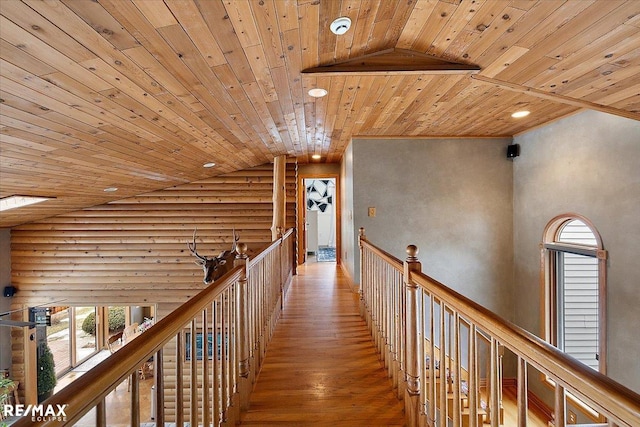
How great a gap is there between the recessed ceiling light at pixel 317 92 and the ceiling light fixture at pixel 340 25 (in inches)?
32.4

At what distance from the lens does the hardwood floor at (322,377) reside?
2158 millimetres

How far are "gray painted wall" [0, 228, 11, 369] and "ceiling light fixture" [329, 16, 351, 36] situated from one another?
7.93 meters

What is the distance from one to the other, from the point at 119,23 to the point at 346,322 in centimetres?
332

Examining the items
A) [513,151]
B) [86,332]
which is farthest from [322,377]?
[86,332]

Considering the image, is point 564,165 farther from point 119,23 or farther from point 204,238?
point 204,238

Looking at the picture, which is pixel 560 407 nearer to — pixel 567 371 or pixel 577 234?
pixel 567 371

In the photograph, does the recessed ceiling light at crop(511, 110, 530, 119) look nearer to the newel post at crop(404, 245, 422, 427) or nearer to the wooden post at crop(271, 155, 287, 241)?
the newel post at crop(404, 245, 422, 427)

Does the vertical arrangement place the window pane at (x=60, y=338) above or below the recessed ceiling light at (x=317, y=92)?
below

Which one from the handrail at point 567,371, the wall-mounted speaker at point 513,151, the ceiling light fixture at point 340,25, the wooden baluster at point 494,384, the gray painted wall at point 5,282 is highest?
the ceiling light fixture at point 340,25

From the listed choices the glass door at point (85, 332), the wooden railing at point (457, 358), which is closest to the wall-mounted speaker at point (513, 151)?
the wooden railing at point (457, 358)

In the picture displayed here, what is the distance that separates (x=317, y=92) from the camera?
2.96 metres

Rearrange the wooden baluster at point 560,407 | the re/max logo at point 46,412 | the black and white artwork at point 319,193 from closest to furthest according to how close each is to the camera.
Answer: the re/max logo at point 46,412 → the wooden baluster at point 560,407 → the black and white artwork at point 319,193

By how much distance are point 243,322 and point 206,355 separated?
71cm

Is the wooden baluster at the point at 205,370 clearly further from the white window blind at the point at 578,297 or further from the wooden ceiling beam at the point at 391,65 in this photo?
the white window blind at the point at 578,297
